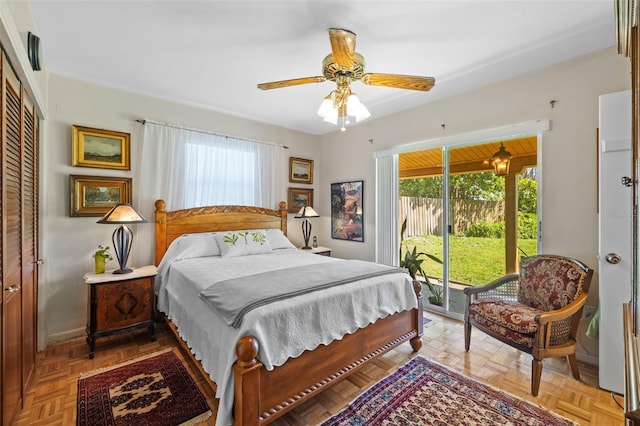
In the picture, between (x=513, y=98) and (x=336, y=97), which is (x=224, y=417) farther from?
(x=513, y=98)

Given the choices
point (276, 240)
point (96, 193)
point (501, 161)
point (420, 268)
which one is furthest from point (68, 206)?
point (501, 161)

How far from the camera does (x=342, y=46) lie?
69.9 inches

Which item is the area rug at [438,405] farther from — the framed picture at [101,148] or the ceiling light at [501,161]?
the framed picture at [101,148]

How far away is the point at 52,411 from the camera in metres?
1.83

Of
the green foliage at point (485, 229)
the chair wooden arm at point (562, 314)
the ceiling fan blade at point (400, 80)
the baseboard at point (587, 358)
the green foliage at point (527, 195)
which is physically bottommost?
the baseboard at point (587, 358)

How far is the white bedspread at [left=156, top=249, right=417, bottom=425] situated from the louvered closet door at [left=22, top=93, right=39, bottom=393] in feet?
2.96

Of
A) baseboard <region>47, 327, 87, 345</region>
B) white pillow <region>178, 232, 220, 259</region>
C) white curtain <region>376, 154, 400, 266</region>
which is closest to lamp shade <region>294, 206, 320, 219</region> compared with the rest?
white curtain <region>376, 154, 400, 266</region>

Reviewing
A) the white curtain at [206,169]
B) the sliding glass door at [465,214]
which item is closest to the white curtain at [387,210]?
the sliding glass door at [465,214]

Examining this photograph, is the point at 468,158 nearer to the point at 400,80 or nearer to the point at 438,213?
the point at 438,213

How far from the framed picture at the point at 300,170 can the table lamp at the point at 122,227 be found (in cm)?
230

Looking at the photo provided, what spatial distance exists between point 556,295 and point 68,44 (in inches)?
175

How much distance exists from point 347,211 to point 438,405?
9.60 feet

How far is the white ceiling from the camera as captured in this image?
1.89 meters

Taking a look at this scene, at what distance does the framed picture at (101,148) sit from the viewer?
2.82 meters
